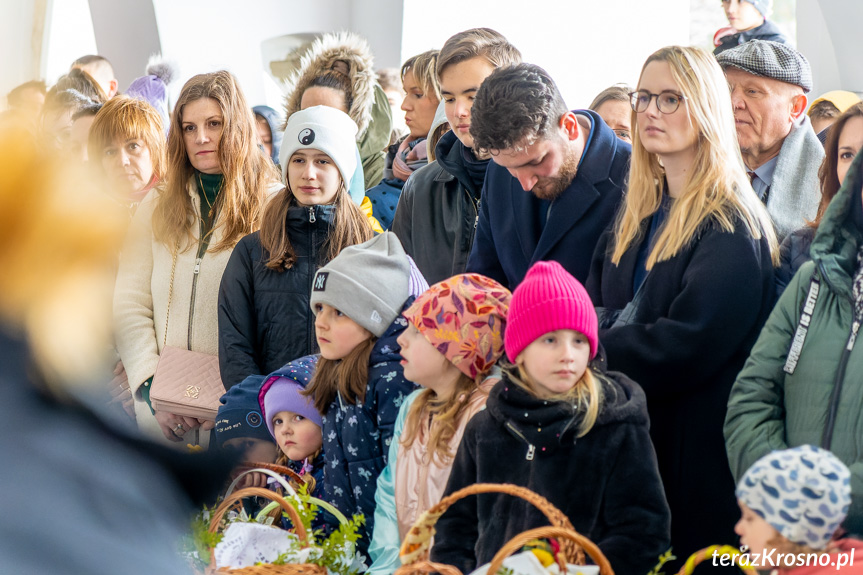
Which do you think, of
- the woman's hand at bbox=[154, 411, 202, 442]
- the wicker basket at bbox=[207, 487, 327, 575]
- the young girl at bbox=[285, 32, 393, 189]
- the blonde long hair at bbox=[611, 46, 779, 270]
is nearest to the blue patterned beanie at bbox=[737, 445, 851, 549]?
the blonde long hair at bbox=[611, 46, 779, 270]

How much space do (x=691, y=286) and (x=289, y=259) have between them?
5.83ft

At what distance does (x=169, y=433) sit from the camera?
3.98 m

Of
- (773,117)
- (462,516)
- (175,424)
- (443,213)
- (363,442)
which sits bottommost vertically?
(175,424)

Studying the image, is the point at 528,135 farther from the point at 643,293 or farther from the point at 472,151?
the point at 472,151

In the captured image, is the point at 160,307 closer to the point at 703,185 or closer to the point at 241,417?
the point at 241,417

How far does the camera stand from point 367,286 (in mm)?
3238

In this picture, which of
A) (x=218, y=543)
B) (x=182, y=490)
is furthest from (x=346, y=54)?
(x=182, y=490)

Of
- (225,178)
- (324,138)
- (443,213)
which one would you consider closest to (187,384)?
(225,178)

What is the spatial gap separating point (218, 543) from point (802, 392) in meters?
1.60

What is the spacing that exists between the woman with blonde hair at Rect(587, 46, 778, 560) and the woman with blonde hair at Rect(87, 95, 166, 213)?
2585mm

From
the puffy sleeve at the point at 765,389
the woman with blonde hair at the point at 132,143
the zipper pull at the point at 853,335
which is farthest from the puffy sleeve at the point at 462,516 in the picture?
the woman with blonde hair at the point at 132,143

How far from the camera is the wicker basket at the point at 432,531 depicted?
1996 millimetres

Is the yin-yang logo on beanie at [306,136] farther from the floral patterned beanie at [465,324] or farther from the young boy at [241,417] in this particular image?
the floral patterned beanie at [465,324]

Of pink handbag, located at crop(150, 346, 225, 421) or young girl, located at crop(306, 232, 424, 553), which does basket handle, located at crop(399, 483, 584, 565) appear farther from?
pink handbag, located at crop(150, 346, 225, 421)
